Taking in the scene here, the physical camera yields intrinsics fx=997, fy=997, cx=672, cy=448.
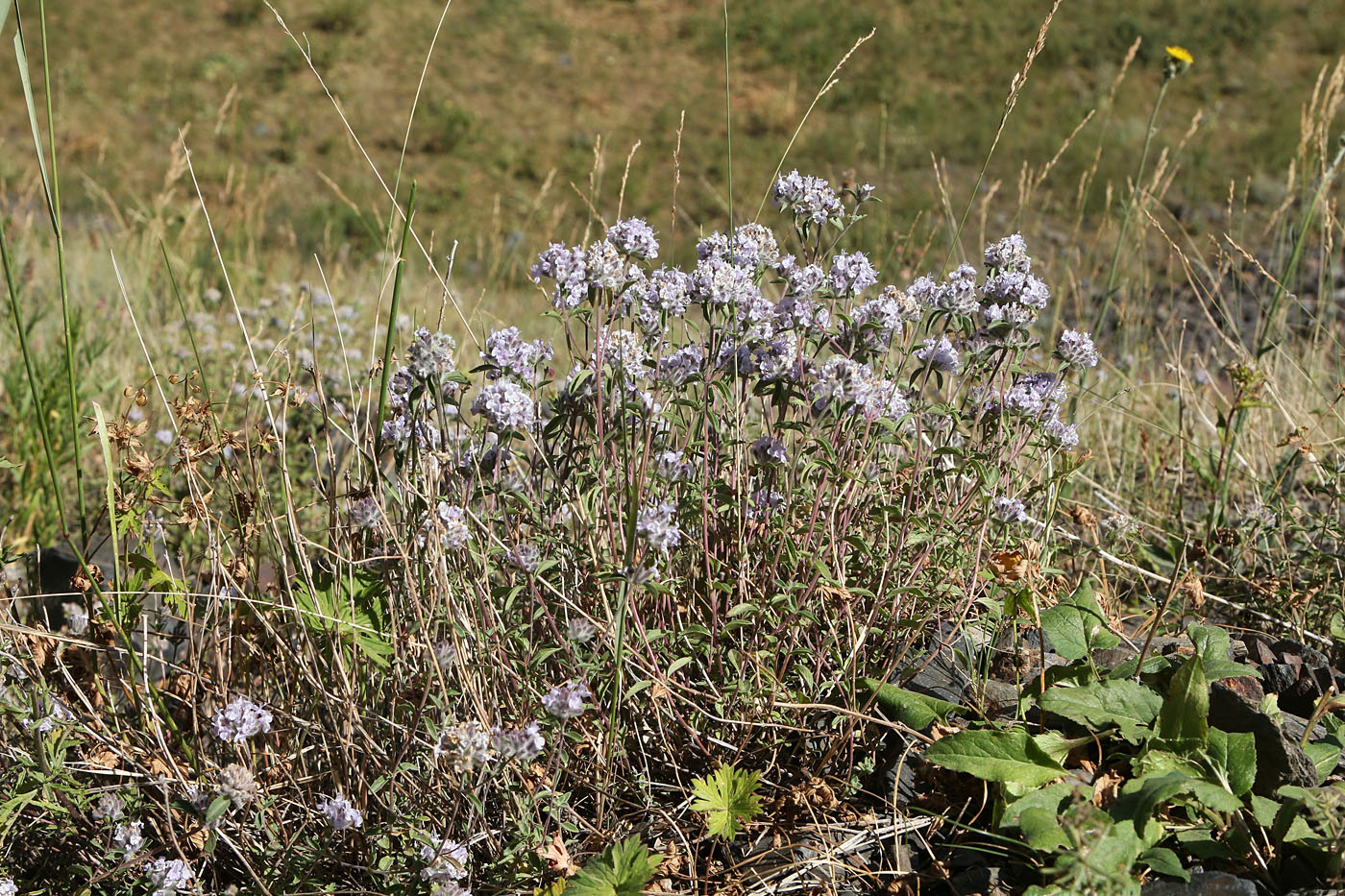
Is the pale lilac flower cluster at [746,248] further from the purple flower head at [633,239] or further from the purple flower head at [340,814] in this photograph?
the purple flower head at [340,814]

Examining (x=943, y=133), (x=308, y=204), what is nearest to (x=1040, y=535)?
(x=308, y=204)

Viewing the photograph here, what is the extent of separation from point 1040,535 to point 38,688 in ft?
6.62

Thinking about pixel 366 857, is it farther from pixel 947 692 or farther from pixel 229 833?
pixel 947 692

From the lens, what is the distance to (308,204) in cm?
1323

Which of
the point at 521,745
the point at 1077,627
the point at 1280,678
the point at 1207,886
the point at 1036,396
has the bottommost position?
the point at 1280,678

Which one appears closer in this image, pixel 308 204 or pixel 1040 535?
pixel 1040 535

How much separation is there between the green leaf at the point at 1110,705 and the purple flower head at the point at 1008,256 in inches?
29.8

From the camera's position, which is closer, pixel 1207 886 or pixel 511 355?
pixel 1207 886

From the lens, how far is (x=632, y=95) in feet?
59.8

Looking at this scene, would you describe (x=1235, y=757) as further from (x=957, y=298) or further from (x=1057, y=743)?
(x=957, y=298)

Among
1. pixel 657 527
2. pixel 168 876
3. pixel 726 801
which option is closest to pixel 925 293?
pixel 657 527

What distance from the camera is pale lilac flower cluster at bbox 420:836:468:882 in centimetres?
143

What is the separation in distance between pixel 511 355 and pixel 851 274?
647mm

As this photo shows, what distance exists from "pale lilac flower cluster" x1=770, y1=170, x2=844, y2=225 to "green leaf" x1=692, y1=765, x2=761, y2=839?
3.24 ft
